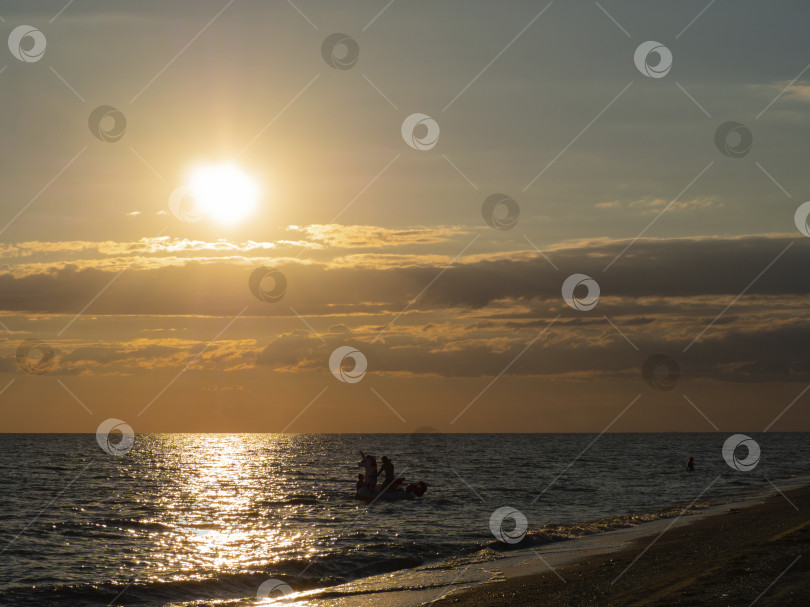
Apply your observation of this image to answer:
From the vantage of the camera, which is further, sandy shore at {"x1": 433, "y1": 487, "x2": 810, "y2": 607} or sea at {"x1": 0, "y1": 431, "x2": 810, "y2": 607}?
sea at {"x1": 0, "y1": 431, "x2": 810, "y2": 607}

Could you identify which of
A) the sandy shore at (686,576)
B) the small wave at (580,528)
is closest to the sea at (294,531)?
the small wave at (580,528)

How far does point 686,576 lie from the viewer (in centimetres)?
1711

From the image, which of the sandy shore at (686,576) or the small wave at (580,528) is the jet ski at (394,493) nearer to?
the small wave at (580,528)

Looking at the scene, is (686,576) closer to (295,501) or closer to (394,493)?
(394,493)

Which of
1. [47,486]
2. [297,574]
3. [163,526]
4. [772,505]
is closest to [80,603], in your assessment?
[297,574]

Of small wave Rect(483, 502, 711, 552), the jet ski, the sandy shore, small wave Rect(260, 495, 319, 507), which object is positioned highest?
small wave Rect(260, 495, 319, 507)

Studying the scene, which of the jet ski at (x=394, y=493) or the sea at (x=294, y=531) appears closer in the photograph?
the sea at (x=294, y=531)

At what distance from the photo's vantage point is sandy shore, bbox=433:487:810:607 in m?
15.0

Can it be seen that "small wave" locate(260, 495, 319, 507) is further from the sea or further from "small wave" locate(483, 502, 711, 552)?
"small wave" locate(483, 502, 711, 552)

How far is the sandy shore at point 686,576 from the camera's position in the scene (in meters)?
15.0

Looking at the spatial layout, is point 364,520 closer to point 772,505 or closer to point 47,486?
point 772,505

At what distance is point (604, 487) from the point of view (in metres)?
53.9

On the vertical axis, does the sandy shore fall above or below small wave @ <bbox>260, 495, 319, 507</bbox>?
below

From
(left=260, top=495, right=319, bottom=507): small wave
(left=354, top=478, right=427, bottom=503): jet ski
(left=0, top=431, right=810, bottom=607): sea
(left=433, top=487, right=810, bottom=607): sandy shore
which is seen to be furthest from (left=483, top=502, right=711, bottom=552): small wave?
(left=260, top=495, right=319, bottom=507): small wave
